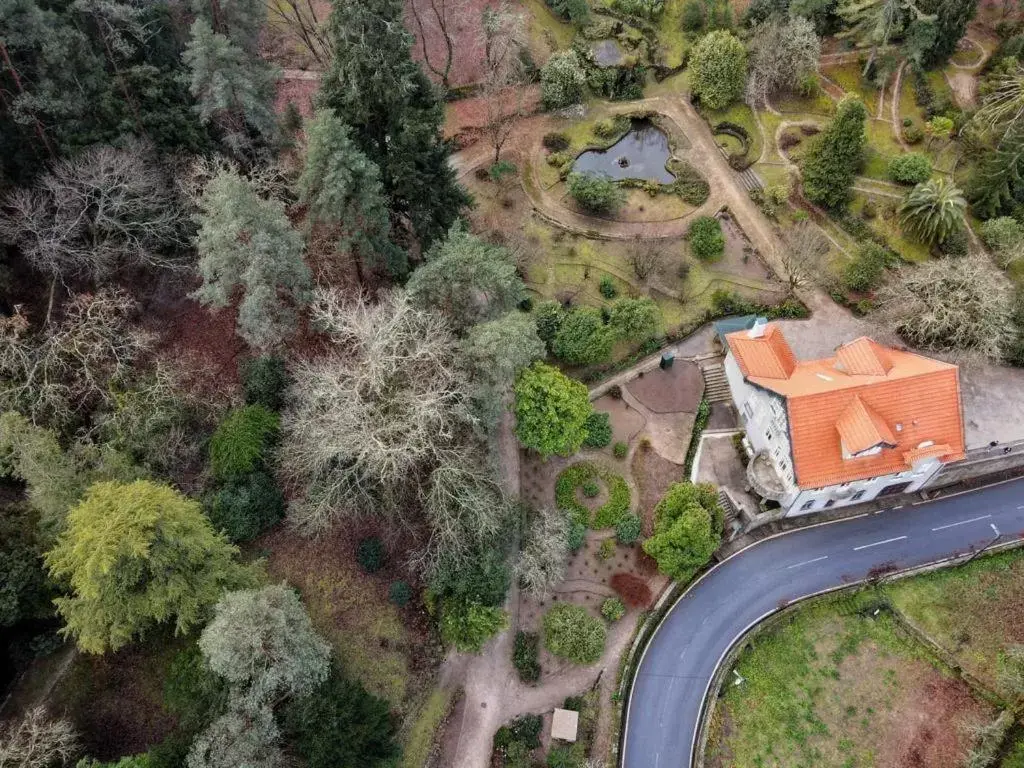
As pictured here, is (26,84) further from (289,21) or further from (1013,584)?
(1013,584)

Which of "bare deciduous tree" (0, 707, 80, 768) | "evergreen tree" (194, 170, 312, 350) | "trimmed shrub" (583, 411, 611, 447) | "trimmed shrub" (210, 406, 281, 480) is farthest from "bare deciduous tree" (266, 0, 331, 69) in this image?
"bare deciduous tree" (0, 707, 80, 768)

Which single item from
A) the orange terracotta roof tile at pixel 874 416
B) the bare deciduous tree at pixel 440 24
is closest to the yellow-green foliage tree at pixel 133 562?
the orange terracotta roof tile at pixel 874 416

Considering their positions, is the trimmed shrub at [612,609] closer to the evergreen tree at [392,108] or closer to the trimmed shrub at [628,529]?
the trimmed shrub at [628,529]

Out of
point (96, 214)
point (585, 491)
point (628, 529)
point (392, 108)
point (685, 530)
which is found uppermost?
point (392, 108)

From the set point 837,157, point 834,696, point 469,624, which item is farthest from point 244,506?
point 837,157

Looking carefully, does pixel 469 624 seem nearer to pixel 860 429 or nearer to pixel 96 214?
pixel 860 429

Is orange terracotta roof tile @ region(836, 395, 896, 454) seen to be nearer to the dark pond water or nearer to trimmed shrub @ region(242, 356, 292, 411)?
the dark pond water
